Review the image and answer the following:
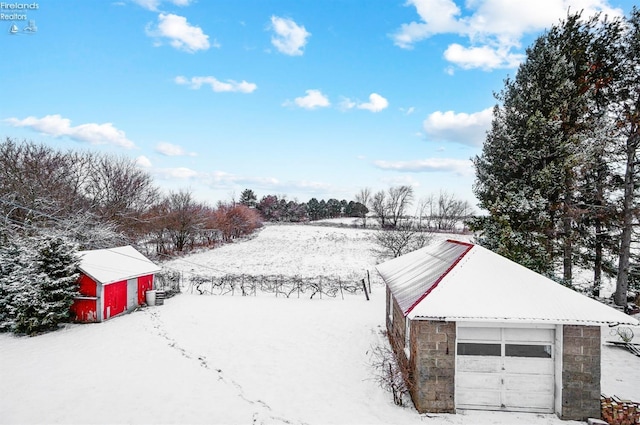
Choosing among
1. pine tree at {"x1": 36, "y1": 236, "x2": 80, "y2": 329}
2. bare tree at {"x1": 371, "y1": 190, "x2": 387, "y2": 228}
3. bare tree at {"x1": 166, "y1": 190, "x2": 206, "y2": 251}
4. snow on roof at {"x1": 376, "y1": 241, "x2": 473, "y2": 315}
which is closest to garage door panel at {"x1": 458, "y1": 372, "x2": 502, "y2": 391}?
snow on roof at {"x1": 376, "y1": 241, "x2": 473, "y2": 315}

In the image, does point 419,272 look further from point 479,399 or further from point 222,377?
point 222,377

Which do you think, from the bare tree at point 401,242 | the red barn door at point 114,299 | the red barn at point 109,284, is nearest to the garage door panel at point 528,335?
the red barn at point 109,284

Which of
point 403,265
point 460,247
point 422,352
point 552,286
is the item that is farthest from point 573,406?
point 403,265

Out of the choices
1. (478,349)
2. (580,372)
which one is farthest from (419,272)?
(580,372)

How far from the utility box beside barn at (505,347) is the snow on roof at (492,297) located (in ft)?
0.08

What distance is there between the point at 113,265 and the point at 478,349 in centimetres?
1739

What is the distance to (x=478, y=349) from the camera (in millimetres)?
8578

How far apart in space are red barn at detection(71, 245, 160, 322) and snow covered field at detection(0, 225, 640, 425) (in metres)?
0.78

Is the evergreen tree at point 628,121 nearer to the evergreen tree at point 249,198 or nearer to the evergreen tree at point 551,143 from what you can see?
the evergreen tree at point 551,143

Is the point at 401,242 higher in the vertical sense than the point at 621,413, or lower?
higher

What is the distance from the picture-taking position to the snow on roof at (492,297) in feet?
26.1

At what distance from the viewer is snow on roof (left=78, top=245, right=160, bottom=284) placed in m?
16.3

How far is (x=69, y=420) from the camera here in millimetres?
8031

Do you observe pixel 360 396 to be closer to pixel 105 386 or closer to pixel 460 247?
pixel 460 247
